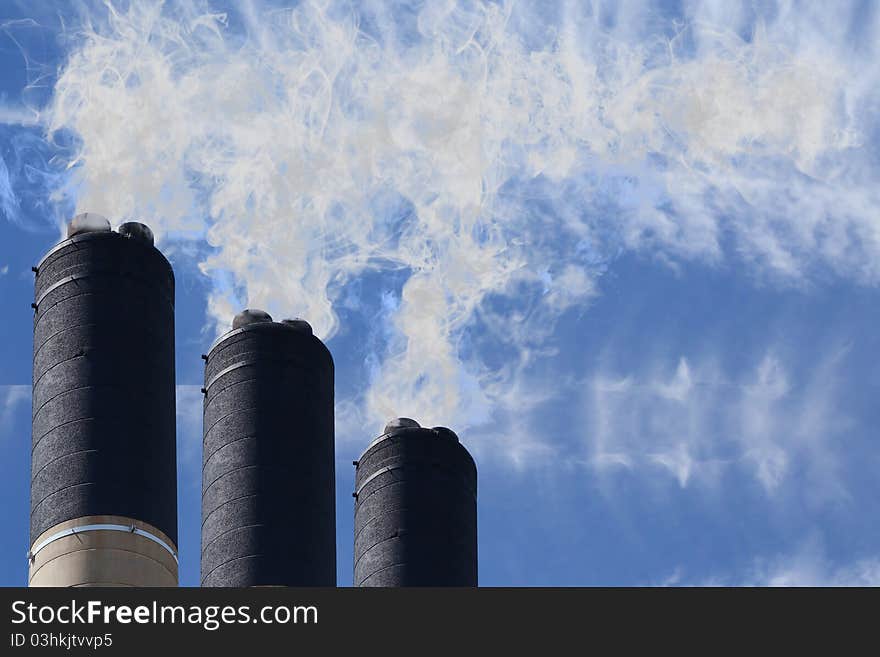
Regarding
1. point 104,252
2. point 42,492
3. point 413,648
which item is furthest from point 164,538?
point 413,648

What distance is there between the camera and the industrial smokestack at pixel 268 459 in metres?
50.3

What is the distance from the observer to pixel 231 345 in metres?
53.0

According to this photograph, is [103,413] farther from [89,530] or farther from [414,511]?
[414,511]

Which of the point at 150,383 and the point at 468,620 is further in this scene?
the point at 150,383

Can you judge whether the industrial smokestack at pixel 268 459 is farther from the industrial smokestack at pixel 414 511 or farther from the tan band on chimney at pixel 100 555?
the industrial smokestack at pixel 414 511

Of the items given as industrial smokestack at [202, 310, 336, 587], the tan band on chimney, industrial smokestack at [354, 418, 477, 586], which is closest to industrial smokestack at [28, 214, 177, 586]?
the tan band on chimney

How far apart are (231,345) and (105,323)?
131 inches

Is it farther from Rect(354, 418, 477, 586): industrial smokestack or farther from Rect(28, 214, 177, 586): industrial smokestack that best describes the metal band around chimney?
Rect(354, 418, 477, 586): industrial smokestack

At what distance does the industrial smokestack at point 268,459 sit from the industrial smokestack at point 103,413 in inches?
45.9

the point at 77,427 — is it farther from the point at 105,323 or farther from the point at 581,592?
the point at 581,592

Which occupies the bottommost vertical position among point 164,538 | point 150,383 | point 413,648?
point 413,648

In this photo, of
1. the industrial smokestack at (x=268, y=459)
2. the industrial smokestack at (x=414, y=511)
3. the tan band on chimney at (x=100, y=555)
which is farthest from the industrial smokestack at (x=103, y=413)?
the industrial smokestack at (x=414, y=511)

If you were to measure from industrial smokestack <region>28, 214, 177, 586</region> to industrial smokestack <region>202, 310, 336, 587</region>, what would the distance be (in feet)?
3.82

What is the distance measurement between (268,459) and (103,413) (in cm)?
364
